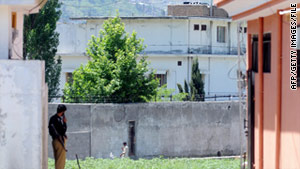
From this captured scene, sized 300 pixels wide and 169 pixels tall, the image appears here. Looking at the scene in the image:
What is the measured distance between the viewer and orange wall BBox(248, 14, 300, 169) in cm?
1167

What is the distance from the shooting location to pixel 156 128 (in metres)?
26.2

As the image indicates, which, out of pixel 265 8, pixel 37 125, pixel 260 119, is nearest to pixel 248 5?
pixel 265 8

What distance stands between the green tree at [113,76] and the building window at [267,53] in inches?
525

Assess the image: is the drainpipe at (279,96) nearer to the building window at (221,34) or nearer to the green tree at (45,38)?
the green tree at (45,38)

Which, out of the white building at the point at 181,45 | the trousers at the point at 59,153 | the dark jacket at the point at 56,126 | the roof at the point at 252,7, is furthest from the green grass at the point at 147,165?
the white building at the point at 181,45

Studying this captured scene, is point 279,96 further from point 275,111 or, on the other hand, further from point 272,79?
point 272,79

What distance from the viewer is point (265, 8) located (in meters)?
12.3

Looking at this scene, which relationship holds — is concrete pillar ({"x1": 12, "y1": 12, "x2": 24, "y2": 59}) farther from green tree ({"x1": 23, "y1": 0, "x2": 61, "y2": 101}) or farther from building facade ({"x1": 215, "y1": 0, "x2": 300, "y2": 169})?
green tree ({"x1": 23, "y1": 0, "x2": 61, "y2": 101})

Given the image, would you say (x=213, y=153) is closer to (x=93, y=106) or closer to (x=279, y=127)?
(x=93, y=106)

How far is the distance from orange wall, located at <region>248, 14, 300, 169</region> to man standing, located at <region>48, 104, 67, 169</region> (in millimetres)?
4604

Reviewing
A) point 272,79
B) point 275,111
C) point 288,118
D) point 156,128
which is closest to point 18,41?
point 272,79

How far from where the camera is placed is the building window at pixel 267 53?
13.3m

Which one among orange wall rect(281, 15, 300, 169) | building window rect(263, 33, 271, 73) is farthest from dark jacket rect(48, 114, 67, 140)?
orange wall rect(281, 15, 300, 169)

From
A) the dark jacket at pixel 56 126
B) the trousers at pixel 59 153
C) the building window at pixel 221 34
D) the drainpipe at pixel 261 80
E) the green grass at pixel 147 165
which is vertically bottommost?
the green grass at pixel 147 165
